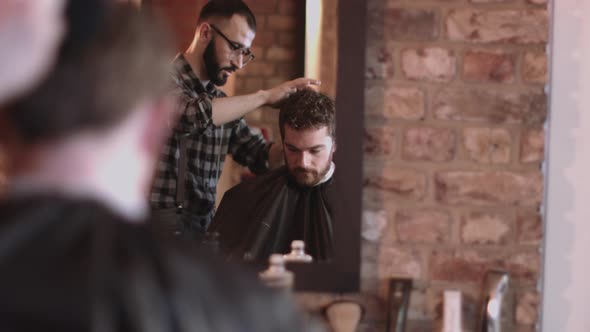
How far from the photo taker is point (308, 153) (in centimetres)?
265

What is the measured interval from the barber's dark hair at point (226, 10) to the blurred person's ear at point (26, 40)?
78.3 inches

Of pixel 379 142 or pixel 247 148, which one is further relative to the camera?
pixel 247 148

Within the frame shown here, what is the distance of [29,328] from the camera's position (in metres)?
0.83

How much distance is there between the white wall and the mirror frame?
511 millimetres

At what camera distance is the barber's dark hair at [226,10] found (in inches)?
115

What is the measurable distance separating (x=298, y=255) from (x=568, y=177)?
71 centimetres

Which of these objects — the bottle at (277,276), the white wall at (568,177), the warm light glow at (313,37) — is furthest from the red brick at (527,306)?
the warm light glow at (313,37)

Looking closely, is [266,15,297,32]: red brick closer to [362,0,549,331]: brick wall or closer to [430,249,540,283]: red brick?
[362,0,549,331]: brick wall

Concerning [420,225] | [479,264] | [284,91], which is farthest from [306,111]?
[479,264]

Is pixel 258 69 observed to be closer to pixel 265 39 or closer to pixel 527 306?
pixel 265 39

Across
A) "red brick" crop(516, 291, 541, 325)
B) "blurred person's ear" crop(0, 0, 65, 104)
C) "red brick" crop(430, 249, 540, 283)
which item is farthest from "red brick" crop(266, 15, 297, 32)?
"blurred person's ear" crop(0, 0, 65, 104)

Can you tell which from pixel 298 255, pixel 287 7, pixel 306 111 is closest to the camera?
pixel 298 255

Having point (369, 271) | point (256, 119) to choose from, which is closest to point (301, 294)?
point (369, 271)

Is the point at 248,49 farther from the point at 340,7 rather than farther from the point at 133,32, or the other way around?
the point at 133,32
